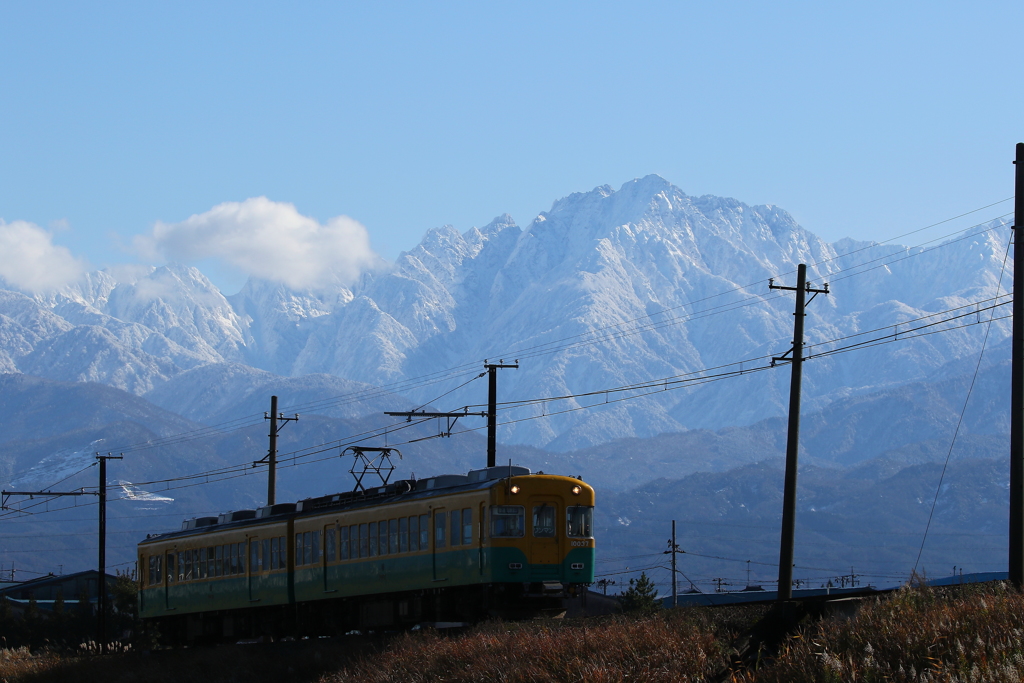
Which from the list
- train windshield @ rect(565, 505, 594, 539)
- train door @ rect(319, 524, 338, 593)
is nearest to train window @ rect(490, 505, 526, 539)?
train windshield @ rect(565, 505, 594, 539)

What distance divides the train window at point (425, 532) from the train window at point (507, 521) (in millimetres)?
2144

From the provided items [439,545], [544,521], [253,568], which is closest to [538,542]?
[544,521]

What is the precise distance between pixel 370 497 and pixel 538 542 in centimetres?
603

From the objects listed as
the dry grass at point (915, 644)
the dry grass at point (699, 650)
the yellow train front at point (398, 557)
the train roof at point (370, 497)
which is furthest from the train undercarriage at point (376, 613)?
the dry grass at point (915, 644)

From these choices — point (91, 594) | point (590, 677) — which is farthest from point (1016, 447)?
point (91, 594)

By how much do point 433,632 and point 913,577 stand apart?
10.5 metres

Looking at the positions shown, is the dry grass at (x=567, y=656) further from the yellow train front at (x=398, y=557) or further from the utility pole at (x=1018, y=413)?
the yellow train front at (x=398, y=557)

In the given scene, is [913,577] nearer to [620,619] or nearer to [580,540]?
[620,619]

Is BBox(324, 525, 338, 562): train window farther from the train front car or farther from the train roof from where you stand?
the train front car

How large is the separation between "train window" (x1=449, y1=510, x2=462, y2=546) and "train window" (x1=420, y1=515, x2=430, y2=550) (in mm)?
802

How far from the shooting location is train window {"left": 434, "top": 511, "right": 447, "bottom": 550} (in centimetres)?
2978

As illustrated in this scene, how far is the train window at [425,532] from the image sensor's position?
3012 centimetres

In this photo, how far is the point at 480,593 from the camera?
94.3ft

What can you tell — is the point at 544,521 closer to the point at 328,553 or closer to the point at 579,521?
the point at 579,521
